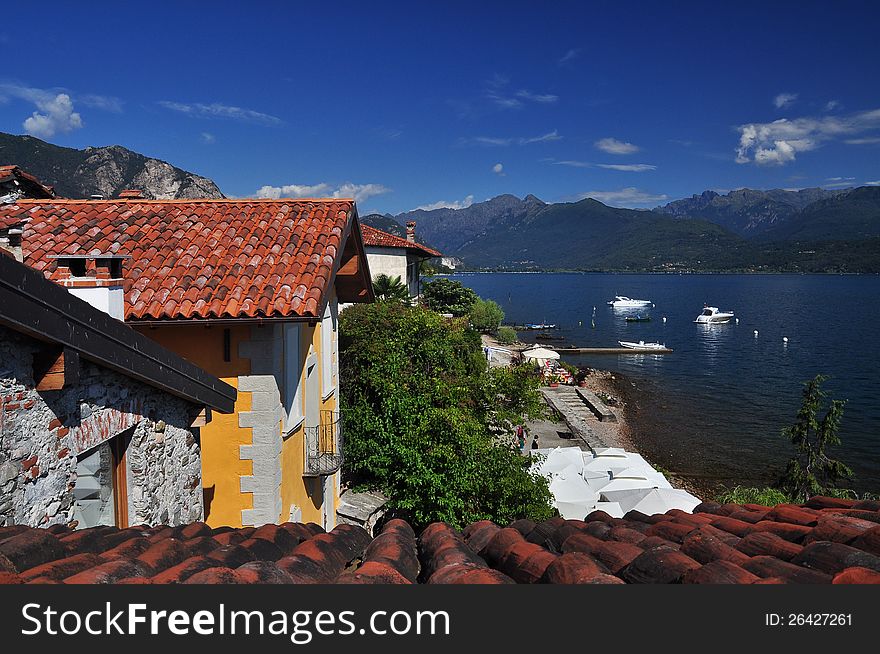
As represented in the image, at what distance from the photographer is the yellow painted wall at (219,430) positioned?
866 cm

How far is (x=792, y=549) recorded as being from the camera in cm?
378

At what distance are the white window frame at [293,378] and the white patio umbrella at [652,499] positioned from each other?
12940 millimetres

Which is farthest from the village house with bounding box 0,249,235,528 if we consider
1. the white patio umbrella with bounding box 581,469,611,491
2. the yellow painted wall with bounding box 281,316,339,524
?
the white patio umbrella with bounding box 581,469,611,491

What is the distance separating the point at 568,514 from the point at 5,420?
18.7 meters

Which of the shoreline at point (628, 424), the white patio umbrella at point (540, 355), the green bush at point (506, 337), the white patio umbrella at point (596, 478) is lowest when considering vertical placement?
the shoreline at point (628, 424)

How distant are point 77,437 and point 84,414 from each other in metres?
0.19

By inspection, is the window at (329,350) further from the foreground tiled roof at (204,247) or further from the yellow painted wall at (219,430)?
the yellow painted wall at (219,430)

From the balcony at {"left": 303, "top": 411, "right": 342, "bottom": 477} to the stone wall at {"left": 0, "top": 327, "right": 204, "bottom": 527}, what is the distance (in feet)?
15.1

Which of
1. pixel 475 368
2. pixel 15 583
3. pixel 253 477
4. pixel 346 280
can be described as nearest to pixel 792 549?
pixel 15 583

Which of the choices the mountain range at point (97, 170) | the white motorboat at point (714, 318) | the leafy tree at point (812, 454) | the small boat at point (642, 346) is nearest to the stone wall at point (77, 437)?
the leafy tree at point (812, 454)

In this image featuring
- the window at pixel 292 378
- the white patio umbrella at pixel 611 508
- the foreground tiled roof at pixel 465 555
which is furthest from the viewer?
the white patio umbrella at pixel 611 508

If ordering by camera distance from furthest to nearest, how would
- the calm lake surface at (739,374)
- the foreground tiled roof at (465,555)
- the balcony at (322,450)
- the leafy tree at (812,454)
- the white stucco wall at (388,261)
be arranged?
the white stucco wall at (388,261)
the calm lake surface at (739,374)
the leafy tree at (812,454)
the balcony at (322,450)
the foreground tiled roof at (465,555)

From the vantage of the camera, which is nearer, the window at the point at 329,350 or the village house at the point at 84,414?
the village house at the point at 84,414

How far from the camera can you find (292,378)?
9875 millimetres
